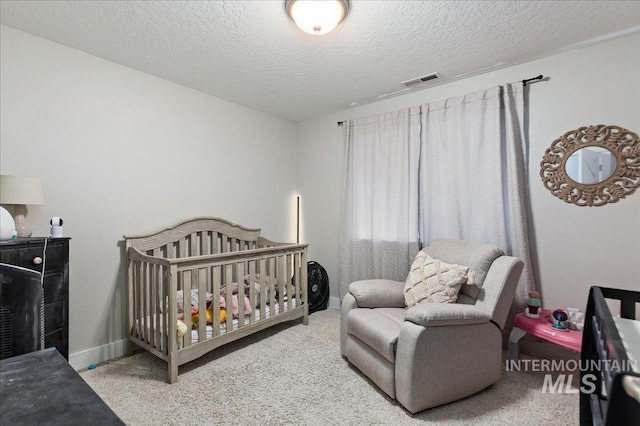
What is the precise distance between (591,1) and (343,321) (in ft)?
8.24

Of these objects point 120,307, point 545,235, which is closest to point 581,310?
point 545,235

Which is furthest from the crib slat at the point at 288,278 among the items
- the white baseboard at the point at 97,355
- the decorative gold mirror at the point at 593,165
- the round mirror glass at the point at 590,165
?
the round mirror glass at the point at 590,165

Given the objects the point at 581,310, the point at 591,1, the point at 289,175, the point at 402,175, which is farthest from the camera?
the point at 289,175

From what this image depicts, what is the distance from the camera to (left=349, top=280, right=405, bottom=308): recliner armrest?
2.30 metres

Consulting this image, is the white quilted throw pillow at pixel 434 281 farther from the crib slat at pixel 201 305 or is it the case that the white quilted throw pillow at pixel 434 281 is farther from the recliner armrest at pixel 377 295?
the crib slat at pixel 201 305

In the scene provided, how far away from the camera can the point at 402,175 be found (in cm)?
306

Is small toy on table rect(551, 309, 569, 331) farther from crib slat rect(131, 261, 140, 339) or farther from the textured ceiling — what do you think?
crib slat rect(131, 261, 140, 339)

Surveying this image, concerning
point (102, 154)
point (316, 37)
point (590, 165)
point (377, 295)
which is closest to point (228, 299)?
point (377, 295)

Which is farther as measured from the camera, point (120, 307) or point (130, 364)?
point (120, 307)

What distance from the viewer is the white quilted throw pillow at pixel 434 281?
2.03m

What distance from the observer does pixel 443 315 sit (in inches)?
67.6

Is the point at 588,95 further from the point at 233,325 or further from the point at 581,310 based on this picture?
the point at 233,325

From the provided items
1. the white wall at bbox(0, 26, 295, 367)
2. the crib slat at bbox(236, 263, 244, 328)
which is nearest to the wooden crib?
the crib slat at bbox(236, 263, 244, 328)

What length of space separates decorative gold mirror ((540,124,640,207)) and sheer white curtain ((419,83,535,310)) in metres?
0.21
